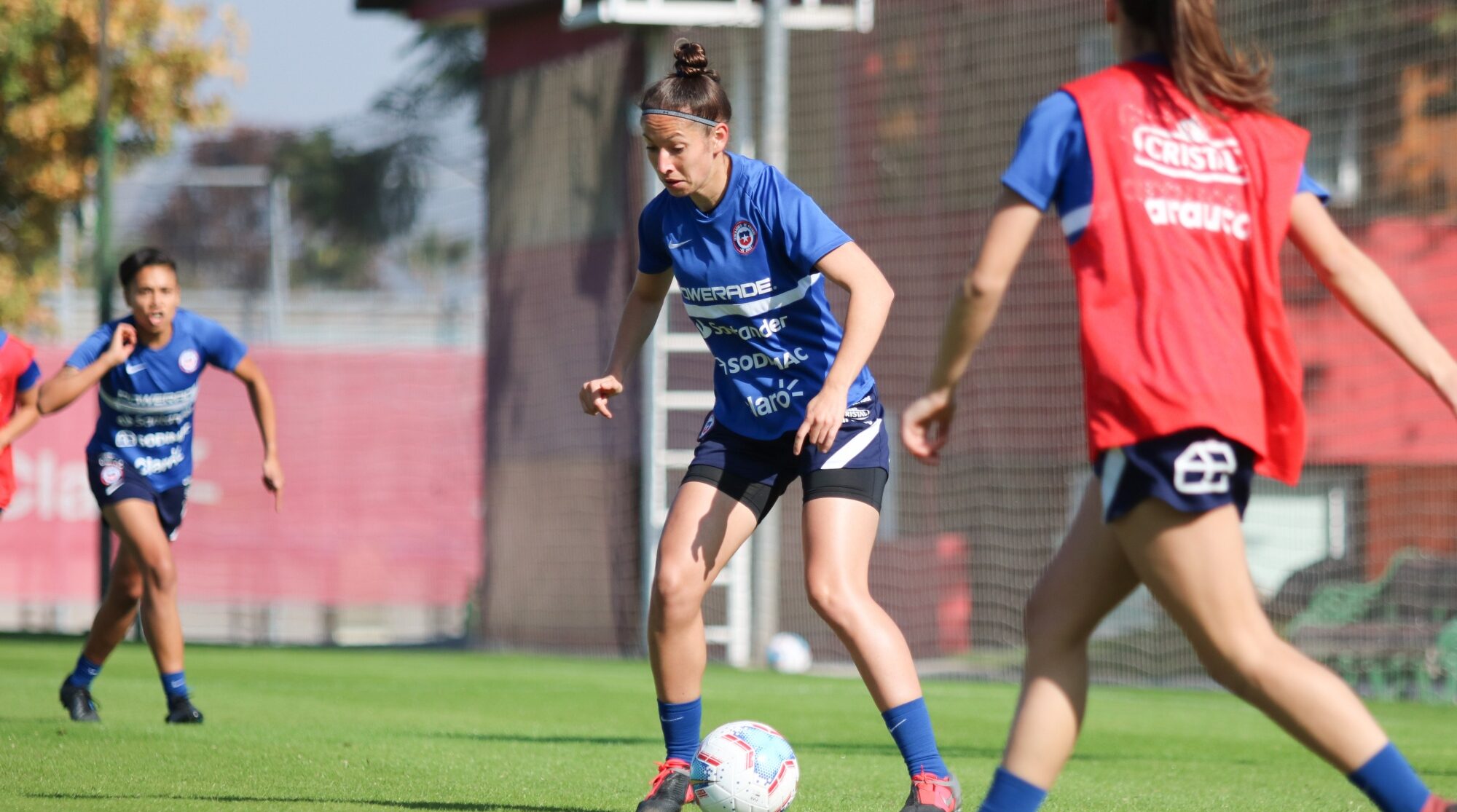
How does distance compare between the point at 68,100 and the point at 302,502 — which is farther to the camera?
the point at 302,502

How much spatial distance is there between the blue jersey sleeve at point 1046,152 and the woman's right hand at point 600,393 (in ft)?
6.77

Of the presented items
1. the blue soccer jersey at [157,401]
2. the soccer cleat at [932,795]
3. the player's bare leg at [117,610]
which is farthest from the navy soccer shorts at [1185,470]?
the player's bare leg at [117,610]

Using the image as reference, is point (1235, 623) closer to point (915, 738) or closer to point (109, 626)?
point (915, 738)

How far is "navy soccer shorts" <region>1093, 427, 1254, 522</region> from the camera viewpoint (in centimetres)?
327

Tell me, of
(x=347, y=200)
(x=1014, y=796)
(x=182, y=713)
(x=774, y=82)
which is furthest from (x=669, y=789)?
(x=347, y=200)

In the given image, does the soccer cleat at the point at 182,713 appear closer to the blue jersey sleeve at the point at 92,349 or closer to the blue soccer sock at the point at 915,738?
the blue jersey sleeve at the point at 92,349

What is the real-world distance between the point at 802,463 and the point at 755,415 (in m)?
0.19

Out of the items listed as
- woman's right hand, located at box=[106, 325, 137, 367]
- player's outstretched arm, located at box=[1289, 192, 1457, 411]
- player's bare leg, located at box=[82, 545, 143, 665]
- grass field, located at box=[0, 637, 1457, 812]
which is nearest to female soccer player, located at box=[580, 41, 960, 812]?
grass field, located at box=[0, 637, 1457, 812]

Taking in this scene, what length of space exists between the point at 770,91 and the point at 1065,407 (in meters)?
3.97

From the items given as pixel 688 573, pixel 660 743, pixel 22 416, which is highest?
pixel 22 416

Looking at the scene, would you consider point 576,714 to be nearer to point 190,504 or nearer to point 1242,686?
point 1242,686

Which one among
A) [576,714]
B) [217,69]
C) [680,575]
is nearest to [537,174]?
[217,69]

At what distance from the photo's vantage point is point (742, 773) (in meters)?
5.02

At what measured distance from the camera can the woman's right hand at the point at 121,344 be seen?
7074mm
